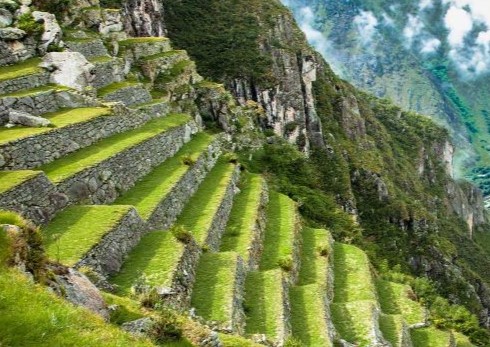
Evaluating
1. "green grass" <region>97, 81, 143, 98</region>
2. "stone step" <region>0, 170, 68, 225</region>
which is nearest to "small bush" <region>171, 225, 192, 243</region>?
"stone step" <region>0, 170, 68, 225</region>

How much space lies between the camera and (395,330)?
70.5ft

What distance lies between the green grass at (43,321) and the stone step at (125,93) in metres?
20.2

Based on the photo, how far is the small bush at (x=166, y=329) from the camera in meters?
11.4

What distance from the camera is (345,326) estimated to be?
20516mm

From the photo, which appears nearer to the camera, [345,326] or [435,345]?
[345,326]

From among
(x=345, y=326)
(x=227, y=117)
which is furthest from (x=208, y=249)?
(x=227, y=117)

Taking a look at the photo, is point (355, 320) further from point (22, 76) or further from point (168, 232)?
point (22, 76)

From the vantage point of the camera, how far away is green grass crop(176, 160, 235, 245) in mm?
22042

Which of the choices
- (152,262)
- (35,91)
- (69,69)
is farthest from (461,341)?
(69,69)

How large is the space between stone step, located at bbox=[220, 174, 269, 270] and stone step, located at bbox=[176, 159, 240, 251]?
0.38 metres

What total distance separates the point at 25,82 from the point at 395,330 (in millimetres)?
18131

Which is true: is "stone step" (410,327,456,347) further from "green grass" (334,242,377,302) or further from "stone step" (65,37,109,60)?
"stone step" (65,37,109,60)

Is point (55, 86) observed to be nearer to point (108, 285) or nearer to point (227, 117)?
point (108, 285)

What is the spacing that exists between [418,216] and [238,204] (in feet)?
299
